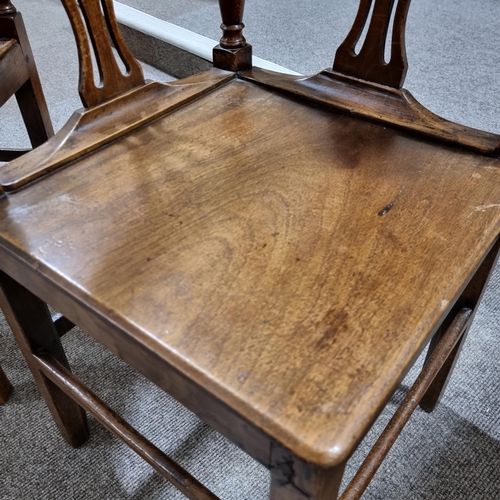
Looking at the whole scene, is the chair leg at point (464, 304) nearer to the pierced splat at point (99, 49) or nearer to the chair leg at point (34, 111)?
the pierced splat at point (99, 49)

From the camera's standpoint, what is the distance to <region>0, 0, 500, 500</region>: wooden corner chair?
0.35m

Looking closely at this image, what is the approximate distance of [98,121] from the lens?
59cm

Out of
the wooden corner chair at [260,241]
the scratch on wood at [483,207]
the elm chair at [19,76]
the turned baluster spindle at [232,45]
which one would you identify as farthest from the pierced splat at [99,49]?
the scratch on wood at [483,207]

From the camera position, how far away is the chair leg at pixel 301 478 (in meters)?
0.32

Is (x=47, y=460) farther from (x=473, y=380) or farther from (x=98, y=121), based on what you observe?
(x=473, y=380)

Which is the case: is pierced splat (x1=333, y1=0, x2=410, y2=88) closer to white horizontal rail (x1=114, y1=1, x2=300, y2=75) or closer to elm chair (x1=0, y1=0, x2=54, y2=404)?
elm chair (x1=0, y1=0, x2=54, y2=404)

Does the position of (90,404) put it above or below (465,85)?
above

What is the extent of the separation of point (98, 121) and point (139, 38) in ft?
4.44

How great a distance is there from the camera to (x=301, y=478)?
1.09 feet

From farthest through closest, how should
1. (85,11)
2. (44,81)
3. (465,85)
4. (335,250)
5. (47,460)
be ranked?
1. (44,81)
2. (465,85)
3. (47,460)
4. (85,11)
5. (335,250)

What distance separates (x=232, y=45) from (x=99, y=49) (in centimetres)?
19

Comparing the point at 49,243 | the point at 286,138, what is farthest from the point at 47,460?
the point at 286,138

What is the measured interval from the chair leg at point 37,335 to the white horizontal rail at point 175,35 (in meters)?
1.10

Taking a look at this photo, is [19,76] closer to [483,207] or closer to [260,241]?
[260,241]
